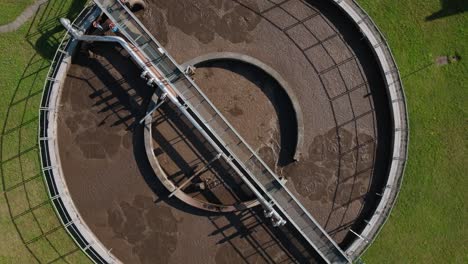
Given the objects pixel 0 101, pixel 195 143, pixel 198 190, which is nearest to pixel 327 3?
pixel 195 143

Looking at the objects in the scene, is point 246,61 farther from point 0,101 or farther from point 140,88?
point 0,101

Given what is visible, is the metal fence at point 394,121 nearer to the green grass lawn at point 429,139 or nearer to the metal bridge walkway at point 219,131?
the green grass lawn at point 429,139

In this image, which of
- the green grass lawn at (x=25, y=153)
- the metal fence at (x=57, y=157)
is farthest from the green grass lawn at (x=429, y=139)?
the green grass lawn at (x=25, y=153)

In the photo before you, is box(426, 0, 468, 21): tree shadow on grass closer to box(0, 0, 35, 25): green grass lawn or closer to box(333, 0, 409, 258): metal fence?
box(333, 0, 409, 258): metal fence

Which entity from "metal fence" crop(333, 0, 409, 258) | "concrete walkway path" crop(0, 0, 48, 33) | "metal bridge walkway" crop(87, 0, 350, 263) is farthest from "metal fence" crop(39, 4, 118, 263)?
"metal fence" crop(333, 0, 409, 258)

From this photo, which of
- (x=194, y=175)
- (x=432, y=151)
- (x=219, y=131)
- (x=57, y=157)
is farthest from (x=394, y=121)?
(x=57, y=157)
